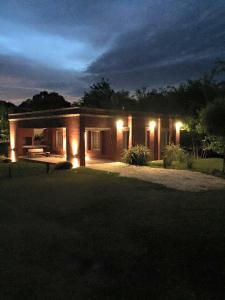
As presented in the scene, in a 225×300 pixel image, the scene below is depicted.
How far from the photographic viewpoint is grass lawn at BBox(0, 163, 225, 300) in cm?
403

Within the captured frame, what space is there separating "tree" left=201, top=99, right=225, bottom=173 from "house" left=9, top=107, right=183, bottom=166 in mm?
5751

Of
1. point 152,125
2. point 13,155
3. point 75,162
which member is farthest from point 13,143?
point 152,125

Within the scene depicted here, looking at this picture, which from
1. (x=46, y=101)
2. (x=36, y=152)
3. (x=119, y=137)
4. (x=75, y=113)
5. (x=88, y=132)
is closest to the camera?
(x=75, y=113)

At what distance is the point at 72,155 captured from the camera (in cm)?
1733

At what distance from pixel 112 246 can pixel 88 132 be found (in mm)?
15659

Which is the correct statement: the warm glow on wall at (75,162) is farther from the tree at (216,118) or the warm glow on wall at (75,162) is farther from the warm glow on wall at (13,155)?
the tree at (216,118)

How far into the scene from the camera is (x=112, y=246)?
212 inches

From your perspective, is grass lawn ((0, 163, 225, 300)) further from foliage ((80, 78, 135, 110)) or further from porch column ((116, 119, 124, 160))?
foliage ((80, 78, 135, 110))

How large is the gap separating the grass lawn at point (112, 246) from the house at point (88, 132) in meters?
7.95

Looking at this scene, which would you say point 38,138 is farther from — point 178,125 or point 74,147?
point 178,125

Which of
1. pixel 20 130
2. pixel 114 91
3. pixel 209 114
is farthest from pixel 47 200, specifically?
pixel 114 91

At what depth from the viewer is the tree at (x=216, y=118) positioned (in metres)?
15.3

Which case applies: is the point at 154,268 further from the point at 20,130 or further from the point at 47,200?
the point at 20,130

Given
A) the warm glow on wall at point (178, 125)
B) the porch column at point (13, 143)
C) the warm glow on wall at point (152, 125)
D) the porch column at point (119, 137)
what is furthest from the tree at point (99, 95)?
the porch column at point (119, 137)
